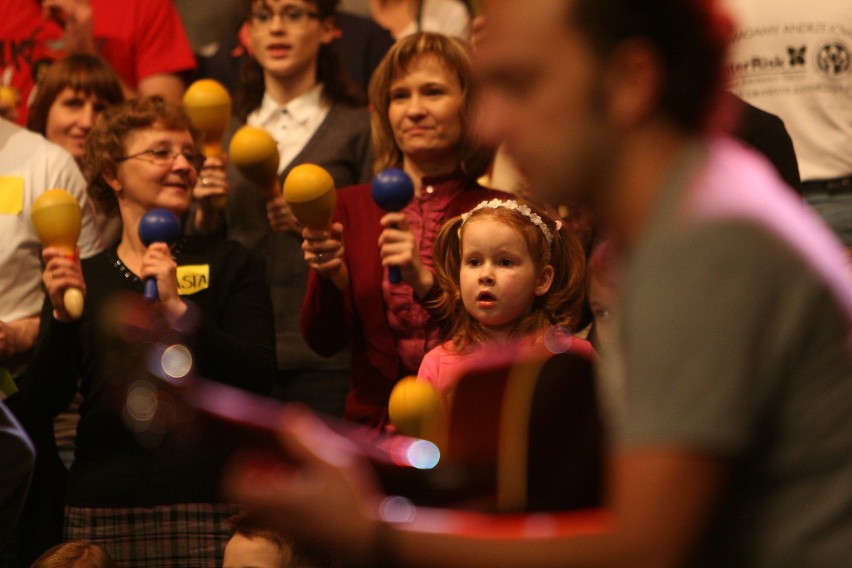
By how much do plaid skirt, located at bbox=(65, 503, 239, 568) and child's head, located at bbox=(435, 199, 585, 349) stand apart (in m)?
0.70

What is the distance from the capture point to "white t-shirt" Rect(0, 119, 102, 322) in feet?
9.96

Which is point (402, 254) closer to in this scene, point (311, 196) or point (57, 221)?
point (311, 196)

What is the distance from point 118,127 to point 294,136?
1.62ft

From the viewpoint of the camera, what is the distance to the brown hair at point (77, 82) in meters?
3.47

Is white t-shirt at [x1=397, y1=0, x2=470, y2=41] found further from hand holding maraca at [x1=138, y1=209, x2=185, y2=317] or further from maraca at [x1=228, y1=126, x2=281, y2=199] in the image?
hand holding maraca at [x1=138, y1=209, x2=185, y2=317]

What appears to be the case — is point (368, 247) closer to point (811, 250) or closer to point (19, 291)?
point (19, 291)

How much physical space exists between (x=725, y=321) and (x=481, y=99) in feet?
1.13

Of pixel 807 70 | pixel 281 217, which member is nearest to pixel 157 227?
pixel 281 217

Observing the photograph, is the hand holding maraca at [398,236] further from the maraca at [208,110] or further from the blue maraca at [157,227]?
the maraca at [208,110]

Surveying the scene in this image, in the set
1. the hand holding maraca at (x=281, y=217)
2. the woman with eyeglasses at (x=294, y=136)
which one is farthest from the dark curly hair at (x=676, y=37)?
the hand holding maraca at (x=281, y=217)

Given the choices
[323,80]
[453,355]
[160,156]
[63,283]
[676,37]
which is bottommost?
[676,37]

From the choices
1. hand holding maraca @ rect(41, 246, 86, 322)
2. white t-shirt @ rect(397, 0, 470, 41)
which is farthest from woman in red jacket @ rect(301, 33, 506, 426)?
white t-shirt @ rect(397, 0, 470, 41)

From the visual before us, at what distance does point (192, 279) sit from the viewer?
115 inches

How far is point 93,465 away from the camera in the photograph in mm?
2795
